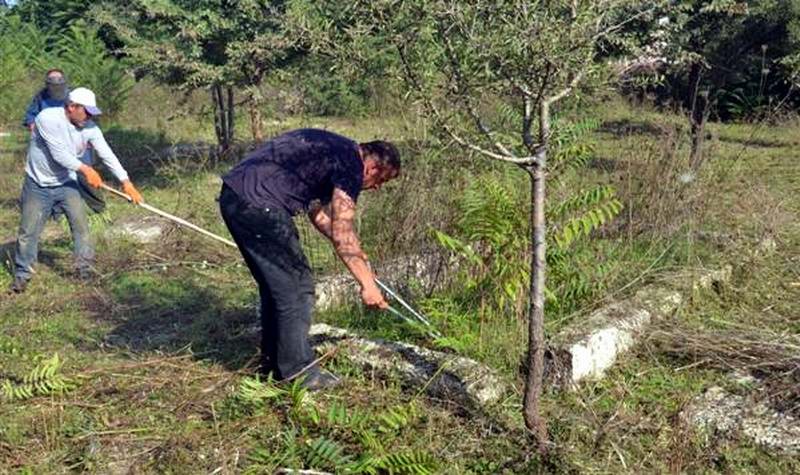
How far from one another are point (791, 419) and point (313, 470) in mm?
2266

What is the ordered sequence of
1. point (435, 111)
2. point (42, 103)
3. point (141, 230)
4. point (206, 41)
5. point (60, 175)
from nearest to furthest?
point (435, 111), point (60, 175), point (42, 103), point (141, 230), point (206, 41)

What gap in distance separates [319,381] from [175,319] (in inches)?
74.2

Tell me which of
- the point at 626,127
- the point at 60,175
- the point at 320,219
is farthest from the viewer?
the point at 626,127

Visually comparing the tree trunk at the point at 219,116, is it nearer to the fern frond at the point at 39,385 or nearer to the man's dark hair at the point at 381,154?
the fern frond at the point at 39,385

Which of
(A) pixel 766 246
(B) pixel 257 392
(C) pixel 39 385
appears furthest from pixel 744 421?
(C) pixel 39 385

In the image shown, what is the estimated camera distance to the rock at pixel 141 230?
8.28m

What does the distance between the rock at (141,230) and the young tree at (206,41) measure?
1799 mm

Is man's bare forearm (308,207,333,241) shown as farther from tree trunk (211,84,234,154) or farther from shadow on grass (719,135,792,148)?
shadow on grass (719,135,792,148)

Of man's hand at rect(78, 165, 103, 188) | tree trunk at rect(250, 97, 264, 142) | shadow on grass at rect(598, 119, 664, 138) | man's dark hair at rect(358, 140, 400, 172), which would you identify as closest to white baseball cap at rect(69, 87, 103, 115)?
man's hand at rect(78, 165, 103, 188)

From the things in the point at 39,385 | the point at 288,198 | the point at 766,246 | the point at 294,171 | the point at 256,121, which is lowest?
the point at 39,385

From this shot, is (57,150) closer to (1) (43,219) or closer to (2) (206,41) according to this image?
(1) (43,219)

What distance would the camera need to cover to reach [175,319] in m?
6.01

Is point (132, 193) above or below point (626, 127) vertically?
below

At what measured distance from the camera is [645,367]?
185 inches
